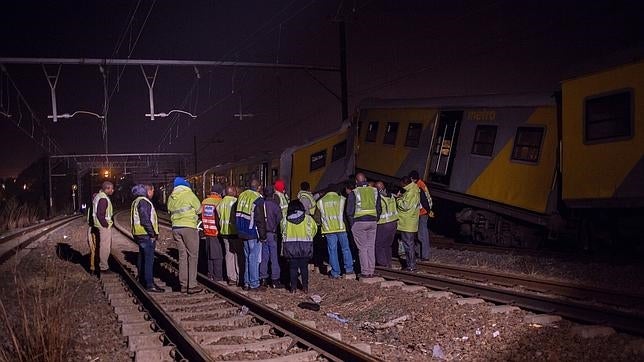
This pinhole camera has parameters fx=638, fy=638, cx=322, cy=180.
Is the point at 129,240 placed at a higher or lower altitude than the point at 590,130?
lower

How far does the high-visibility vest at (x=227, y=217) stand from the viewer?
37.2ft

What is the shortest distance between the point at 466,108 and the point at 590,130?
4.23 m

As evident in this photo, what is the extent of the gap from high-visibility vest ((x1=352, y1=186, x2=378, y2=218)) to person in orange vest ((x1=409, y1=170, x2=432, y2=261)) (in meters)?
1.17

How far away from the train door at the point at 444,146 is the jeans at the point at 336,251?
18.8 feet

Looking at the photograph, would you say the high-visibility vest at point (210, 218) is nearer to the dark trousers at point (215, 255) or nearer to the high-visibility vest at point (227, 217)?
the dark trousers at point (215, 255)

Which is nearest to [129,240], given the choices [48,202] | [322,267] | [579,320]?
[322,267]

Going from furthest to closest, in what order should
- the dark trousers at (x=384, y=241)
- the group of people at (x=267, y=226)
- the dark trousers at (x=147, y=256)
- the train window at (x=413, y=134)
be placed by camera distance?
1. the train window at (x=413, y=134)
2. the dark trousers at (x=384, y=241)
3. the dark trousers at (x=147, y=256)
4. the group of people at (x=267, y=226)

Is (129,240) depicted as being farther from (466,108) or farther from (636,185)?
(636,185)

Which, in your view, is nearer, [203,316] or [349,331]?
[349,331]

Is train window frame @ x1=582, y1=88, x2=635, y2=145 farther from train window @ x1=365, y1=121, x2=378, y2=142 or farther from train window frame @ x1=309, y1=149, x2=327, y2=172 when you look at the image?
train window frame @ x1=309, y1=149, x2=327, y2=172

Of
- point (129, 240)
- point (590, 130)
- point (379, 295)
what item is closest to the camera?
point (379, 295)

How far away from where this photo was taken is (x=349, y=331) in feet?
25.5

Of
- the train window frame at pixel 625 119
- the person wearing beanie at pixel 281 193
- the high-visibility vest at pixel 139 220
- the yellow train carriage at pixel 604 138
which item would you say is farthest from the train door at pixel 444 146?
the high-visibility vest at pixel 139 220

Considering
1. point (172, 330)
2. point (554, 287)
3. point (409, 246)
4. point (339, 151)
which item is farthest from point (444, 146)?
point (172, 330)
